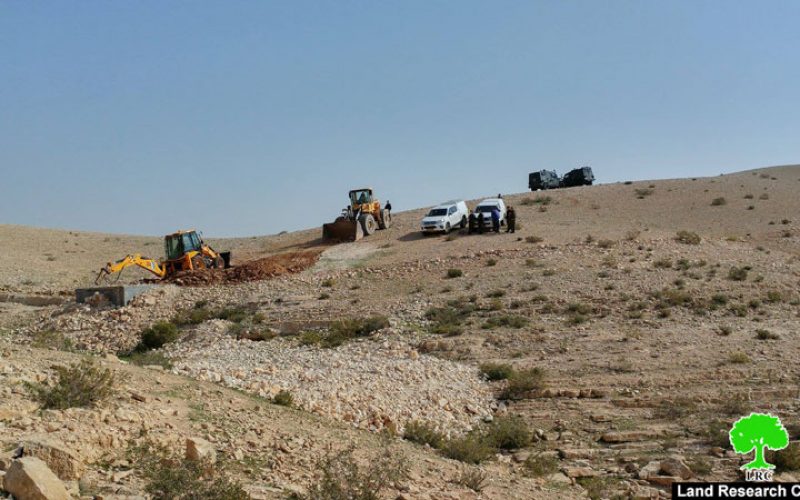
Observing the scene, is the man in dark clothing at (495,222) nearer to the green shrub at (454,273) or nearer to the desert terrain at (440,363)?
the desert terrain at (440,363)

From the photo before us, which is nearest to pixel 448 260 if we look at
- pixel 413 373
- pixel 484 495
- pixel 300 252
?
pixel 300 252

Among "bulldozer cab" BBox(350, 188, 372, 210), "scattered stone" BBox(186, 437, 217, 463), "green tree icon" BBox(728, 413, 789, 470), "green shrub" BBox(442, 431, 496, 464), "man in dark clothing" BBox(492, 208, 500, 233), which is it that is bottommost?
"green tree icon" BBox(728, 413, 789, 470)

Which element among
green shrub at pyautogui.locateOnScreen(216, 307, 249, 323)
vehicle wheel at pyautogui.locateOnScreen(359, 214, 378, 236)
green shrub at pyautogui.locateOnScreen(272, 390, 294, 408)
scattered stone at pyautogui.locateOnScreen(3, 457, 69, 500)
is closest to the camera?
scattered stone at pyautogui.locateOnScreen(3, 457, 69, 500)

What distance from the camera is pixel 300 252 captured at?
3488 cm

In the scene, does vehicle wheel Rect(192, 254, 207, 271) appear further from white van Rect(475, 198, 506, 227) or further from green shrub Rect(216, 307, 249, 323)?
white van Rect(475, 198, 506, 227)

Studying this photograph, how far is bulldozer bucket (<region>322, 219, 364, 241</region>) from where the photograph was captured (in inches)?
1467

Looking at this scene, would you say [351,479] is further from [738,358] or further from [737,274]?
[737,274]

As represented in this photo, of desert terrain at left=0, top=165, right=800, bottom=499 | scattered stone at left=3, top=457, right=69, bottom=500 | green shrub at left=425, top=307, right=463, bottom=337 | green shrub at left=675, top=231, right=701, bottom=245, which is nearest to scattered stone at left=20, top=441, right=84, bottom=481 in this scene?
desert terrain at left=0, top=165, right=800, bottom=499

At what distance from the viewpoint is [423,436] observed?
11.0 meters

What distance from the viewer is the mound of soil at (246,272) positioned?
29781mm

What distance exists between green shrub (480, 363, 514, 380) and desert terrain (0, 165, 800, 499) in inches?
2.0

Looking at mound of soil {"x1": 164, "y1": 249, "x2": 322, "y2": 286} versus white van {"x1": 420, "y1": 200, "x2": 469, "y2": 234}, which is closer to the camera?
mound of soil {"x1": 164, "y1": 249, "x2": 322, "y2": 286}

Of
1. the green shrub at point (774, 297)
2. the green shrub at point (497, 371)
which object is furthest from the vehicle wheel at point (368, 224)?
the green shrub at point (497, 371)

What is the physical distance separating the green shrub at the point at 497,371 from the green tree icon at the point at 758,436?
207 inches
